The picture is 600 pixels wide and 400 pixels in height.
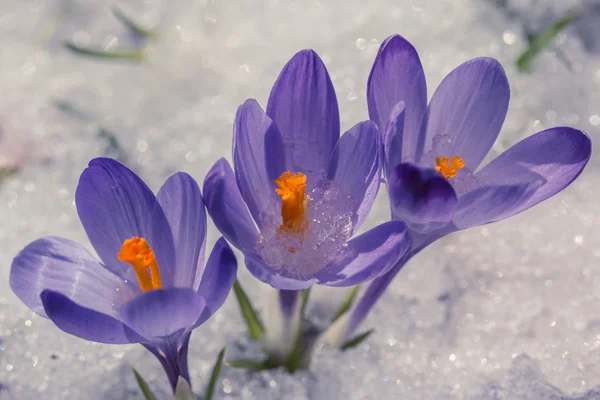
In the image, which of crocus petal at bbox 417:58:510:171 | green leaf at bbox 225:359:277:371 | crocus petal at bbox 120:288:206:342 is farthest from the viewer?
green leaf at bbox 225:359:277:371

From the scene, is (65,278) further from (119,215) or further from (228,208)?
(228,208)

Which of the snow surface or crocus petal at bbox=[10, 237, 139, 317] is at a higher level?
crocus petal at bbox=[10, 237, 139, 317]

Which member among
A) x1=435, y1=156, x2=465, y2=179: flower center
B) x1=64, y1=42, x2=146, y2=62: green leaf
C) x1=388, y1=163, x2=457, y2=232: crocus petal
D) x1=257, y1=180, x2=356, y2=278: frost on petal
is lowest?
x1=64, y1=42, x2=146, y2=62: green leaf

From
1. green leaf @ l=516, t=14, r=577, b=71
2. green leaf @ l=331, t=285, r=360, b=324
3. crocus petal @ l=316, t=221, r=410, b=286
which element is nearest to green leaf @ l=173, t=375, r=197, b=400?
crocus petal @ l=316, t=221, r=410, b=286

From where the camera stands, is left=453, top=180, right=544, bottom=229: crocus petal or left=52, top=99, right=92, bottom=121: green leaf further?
left=52, top=99, right=92, bottom=121: green leaf

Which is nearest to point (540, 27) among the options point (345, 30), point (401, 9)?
point (401, 9)

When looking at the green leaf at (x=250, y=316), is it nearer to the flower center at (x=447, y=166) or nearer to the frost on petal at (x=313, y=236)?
the frost on petal at (x=313, y=236)

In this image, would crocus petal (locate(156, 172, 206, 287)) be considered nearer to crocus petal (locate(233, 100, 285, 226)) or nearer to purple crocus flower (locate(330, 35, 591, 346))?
crocus petal (locate(233, 100, 285, 226))

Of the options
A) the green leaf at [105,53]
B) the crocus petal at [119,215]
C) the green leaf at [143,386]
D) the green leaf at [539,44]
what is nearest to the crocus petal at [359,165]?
the crocus petal at [119,215]
